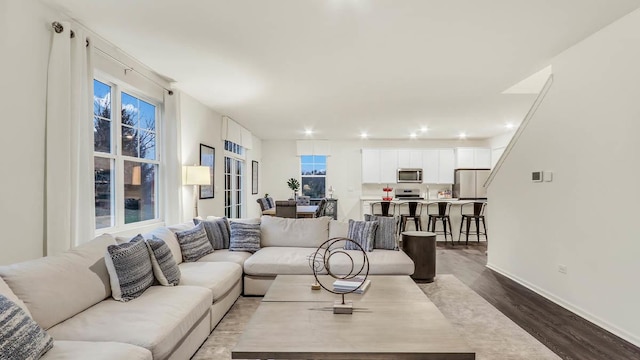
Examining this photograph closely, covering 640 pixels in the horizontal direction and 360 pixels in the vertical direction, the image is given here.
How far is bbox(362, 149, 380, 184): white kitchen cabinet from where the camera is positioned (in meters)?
9.41

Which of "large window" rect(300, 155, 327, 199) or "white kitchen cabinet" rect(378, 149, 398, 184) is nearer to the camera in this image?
"white kitchen cabinet" rect(378, 149, 398, 184)

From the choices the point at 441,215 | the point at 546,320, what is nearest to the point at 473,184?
the point at 441,215

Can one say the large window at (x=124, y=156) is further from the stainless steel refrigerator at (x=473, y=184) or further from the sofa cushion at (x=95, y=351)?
the stainless steel refrigerator at (x=473, y=184)

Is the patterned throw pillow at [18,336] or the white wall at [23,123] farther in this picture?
the white wall at [23,123]

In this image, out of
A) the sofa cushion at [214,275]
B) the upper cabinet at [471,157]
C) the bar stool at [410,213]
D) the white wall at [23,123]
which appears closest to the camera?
the white wall at [23,123]

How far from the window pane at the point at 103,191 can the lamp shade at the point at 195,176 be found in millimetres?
1126

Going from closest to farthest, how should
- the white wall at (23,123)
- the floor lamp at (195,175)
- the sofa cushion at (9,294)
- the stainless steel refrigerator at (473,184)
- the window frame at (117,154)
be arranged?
the sofa cushion at (9,294)
the white wall at (23,123)
the window frame at (117,154)
the floor lamp at (195,175)
the stainless steel refrigerator at (473,184)

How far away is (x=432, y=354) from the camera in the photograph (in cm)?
168

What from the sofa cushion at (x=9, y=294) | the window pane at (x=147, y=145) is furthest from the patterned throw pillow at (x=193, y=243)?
the sofa cushion at (x=9, y=294)

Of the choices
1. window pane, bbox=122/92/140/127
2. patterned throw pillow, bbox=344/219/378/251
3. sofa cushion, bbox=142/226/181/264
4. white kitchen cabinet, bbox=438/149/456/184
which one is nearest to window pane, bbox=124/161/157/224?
window pane, bbox=122/92/140/127

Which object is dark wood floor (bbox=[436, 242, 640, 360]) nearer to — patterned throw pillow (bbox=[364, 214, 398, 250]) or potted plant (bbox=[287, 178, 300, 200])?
patterned throw pillow (bbox=[364, 214, 398, 250])

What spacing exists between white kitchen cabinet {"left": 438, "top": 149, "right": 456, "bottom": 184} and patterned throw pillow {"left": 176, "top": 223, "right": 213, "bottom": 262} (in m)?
7.11

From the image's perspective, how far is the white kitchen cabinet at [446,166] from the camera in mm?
9297

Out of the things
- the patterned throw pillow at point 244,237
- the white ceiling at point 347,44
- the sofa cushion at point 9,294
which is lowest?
the patterned throw pillow at point 244,237
